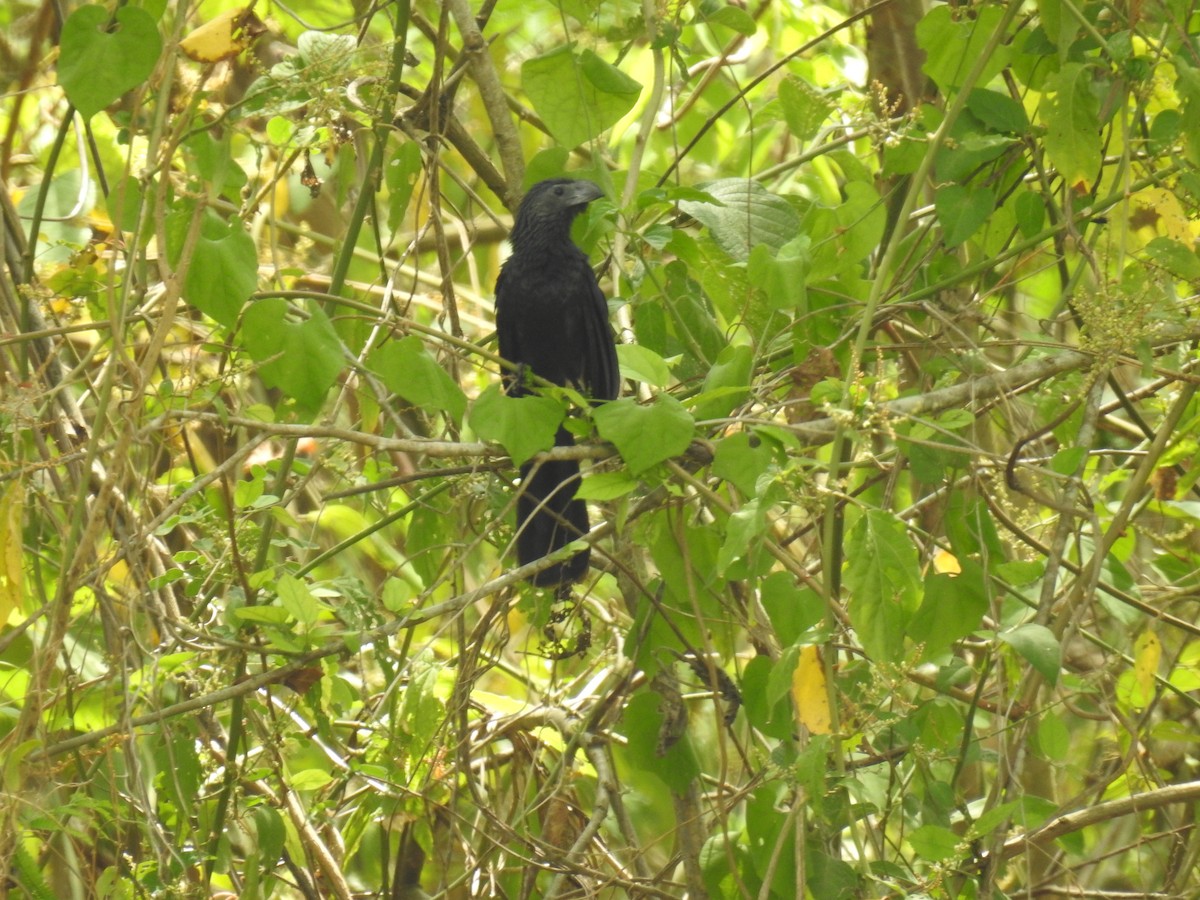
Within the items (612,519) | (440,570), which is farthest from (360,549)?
(612,519)

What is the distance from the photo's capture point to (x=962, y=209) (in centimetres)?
230

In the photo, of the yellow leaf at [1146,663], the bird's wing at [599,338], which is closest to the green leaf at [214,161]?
the bird's wing at [599,338]

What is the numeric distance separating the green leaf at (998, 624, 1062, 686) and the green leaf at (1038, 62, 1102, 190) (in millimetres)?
847

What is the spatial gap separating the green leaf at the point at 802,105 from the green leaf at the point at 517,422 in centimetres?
82

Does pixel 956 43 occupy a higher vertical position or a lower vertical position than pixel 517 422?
higher

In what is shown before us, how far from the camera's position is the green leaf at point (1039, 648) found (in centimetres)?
184

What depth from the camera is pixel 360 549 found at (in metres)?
4.14

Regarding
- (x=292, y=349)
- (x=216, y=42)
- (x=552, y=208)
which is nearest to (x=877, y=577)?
(x=292, y=349)

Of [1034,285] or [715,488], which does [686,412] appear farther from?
[1034,285]

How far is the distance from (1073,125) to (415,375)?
126cm

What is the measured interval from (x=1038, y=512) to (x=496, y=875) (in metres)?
1.70

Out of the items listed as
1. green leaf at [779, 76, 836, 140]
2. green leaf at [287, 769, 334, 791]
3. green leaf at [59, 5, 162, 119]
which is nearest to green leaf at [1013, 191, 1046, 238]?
green leaf at [779, 76, 836, 140]

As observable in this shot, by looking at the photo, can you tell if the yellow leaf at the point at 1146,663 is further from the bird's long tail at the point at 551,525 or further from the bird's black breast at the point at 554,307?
the bird's black breast at the point at 554,307

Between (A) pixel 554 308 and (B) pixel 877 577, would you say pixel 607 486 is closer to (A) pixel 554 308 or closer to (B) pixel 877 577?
(B) pixel 877 577
